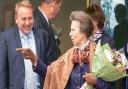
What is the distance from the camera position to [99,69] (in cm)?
528

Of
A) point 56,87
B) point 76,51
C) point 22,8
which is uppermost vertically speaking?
point 22,8

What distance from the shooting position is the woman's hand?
5313 millimetres

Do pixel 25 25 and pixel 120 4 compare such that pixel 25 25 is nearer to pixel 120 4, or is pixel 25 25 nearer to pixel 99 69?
pixel 99 69

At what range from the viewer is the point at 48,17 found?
22.8 feet

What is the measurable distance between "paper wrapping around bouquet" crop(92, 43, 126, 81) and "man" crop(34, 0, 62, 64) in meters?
1.07

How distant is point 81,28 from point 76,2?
3481mm

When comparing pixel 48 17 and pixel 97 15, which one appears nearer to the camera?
pixel 97 15

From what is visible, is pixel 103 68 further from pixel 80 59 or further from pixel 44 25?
pixel 44 25

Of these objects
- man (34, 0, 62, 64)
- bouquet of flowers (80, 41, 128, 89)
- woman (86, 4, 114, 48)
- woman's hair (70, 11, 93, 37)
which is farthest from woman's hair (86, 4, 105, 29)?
bouquet of flowers (80, 41, 128, 89)

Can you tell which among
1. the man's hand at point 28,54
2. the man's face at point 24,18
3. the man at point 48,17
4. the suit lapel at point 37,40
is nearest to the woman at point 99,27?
the man at point 48,17

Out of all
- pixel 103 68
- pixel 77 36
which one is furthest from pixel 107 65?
pixel 77 36

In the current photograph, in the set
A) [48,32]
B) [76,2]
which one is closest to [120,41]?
[48,32]

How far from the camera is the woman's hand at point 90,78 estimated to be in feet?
17.4

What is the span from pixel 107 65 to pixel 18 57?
3.79 ft
